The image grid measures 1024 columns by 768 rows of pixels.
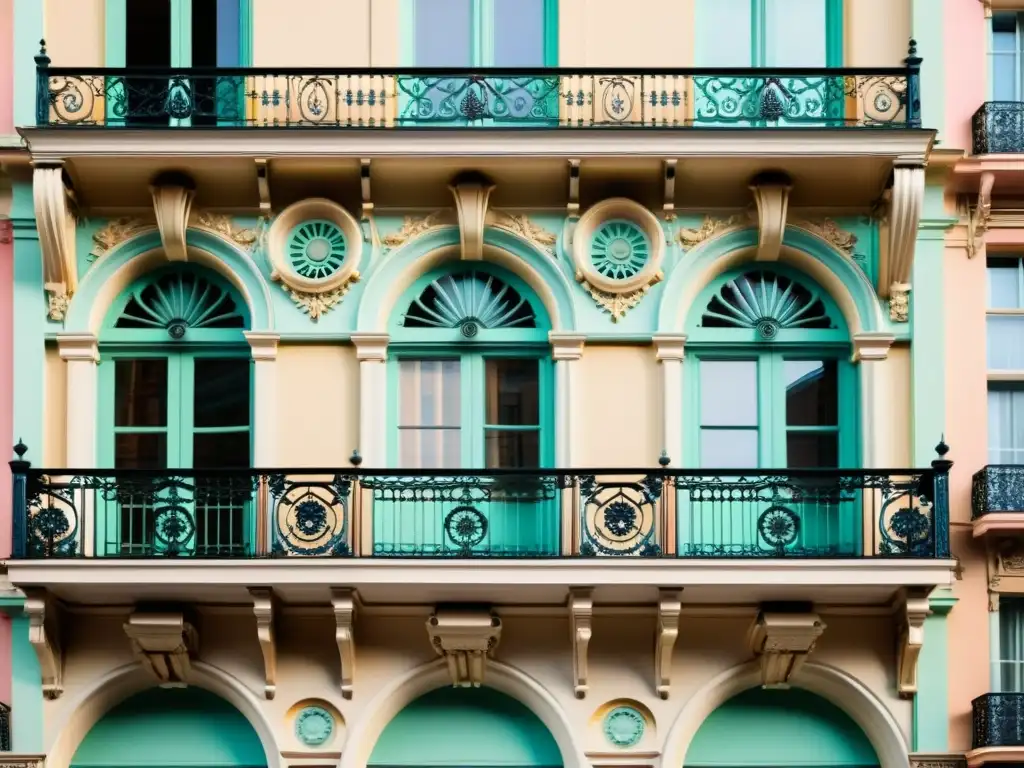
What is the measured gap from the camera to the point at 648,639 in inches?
773

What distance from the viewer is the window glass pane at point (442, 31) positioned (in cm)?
2109

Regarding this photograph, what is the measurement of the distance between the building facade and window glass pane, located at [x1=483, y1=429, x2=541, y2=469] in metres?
0.04

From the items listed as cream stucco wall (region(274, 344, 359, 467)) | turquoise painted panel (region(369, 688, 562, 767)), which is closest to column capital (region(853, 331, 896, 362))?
turquoise painted panel (region(369, 688, 562, 767))

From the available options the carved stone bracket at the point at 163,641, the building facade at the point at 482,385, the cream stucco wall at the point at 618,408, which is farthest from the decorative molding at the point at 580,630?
the carved stone bracket at the point at 163,641

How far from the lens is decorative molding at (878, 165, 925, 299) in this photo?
1970 cm

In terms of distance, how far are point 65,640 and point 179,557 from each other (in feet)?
5.47

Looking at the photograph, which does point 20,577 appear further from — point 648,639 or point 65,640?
point 648,639

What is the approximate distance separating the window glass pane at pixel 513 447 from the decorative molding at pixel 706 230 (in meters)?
2.44

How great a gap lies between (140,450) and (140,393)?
1.92 feet

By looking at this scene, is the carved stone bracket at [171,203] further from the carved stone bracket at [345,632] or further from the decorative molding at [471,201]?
the carved stone bracket at [345,632]

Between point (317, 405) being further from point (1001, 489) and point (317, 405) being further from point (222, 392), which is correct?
point (1001, 489)

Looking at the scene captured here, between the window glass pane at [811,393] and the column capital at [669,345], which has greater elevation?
the column capital at [669,345]

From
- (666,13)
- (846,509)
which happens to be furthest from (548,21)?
(846,509)

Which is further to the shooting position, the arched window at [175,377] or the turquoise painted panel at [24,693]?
the arched window at [175,377]
